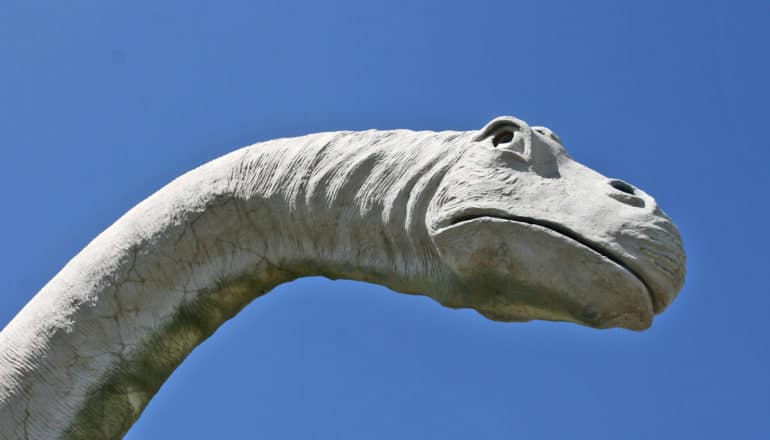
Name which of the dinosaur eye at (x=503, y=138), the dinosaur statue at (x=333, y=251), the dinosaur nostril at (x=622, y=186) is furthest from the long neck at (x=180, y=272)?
the dinosaur nostril at (x=622, y=186)

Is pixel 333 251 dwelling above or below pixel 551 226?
below

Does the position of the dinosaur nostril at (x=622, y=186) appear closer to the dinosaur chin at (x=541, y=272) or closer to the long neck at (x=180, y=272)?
the dinosaur chin at (x=541, y=272)

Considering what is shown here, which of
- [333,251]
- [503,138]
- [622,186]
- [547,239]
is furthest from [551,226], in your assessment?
[333,251]

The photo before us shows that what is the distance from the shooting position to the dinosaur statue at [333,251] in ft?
12.9

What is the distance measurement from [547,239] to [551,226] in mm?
50

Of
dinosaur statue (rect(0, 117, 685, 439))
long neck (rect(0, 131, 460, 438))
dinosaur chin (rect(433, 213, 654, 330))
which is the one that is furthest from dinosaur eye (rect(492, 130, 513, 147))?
dinosaur chin (rect(433, 213, 654, 330))

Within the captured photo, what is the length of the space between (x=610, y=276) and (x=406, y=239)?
78 cm

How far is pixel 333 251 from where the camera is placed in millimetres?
4516

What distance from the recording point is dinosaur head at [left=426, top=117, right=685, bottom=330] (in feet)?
12.7

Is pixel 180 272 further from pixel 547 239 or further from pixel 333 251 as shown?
pixel 547 239

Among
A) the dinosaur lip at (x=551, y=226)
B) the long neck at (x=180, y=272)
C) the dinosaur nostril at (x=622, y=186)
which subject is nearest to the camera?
the dinosaur lip at (x=551, y=226)

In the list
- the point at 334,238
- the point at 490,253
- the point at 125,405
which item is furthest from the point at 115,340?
the point at 490,253

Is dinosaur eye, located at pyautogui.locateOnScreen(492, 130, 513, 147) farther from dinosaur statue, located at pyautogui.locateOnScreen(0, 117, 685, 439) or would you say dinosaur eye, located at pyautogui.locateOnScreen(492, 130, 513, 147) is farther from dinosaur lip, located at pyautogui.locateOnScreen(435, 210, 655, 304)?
dinosaur lip, located at pyautogui.locateOnScreen(435, 210, 655, 304)

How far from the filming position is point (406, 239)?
4.31m
